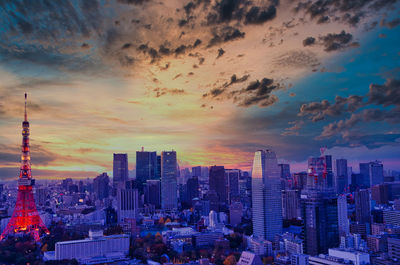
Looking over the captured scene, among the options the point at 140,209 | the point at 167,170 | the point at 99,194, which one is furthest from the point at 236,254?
the point at 99,194

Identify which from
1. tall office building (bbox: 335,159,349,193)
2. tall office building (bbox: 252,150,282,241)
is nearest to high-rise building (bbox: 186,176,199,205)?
tall office building (bbox: 335,159,349,193)

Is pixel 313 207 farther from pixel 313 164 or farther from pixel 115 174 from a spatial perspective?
pixel 115 174

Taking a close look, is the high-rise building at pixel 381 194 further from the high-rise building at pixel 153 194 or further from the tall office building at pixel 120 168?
the tall office building at pixel 120 168

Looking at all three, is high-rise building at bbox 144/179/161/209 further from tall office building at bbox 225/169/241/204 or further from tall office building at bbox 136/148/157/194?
tall office building at bbox 225/169/241/204

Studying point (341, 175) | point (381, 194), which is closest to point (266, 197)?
point (381, 194)

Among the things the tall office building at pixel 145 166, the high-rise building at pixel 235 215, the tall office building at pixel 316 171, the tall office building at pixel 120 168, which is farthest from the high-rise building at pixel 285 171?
the tall office building at pixel 120 168

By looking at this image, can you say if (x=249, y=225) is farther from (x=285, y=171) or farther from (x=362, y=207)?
(x=285, y=171)

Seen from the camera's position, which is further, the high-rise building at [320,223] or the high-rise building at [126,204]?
the high-rise building at [126,204]
